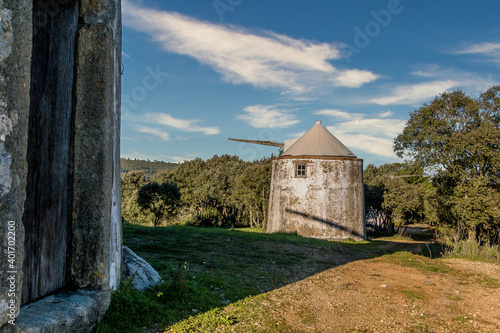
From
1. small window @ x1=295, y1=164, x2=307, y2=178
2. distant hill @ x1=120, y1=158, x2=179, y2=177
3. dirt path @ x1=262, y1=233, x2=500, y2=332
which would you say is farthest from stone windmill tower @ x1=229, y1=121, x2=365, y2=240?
distant hill @ x1=120, y1=158, x2=179, y2=177

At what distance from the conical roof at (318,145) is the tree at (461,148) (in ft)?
10.2

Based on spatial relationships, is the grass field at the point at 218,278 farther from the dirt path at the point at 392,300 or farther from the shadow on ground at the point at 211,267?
the dirt path at the point at 392,300

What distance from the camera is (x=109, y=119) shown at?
12.5ft

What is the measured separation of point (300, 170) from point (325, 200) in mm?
2072

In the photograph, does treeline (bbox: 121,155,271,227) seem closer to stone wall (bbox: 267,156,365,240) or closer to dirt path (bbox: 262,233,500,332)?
stone wall (bbox: 267,156,365,240)

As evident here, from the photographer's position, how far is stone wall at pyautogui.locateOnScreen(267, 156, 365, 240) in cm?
1773

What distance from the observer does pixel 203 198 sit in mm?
36000

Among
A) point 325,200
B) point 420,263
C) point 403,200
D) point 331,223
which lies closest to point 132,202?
point 325,200

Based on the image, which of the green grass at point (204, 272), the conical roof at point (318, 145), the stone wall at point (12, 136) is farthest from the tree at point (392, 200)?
the stone wall at point (12, 136)

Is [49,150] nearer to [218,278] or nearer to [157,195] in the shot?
[218,278]

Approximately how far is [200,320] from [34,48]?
340 cm

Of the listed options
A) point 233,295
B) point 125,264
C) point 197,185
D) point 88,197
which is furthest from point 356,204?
point 197,185

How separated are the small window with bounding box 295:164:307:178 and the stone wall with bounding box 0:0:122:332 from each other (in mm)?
14737

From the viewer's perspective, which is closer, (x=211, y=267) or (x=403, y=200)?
(x=211, y=267)
